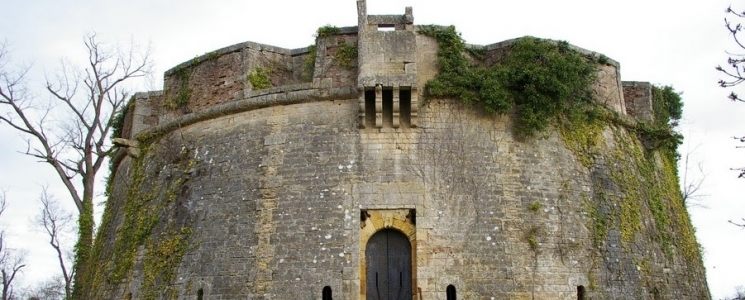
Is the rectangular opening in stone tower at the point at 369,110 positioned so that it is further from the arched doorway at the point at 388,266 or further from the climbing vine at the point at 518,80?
the arched doorway at the point at 388,266

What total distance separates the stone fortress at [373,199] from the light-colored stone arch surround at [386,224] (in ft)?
0.08

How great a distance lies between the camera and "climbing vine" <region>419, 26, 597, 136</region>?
13203 mm

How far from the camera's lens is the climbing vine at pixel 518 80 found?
13.2 metres

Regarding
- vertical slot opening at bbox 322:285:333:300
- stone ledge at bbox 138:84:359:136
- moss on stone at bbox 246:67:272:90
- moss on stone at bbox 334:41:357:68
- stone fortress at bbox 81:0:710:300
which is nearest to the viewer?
vertical slot opening at bbox 322:285:333:300

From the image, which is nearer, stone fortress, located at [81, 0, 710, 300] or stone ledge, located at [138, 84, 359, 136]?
stone fortress, located at [81, 0, 710, 300]

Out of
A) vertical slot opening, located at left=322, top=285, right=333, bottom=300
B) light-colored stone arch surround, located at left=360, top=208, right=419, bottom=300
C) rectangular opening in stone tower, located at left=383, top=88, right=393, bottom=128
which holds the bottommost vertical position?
vertical slot opening, located at left=322, top=285, right=333, bottom=300

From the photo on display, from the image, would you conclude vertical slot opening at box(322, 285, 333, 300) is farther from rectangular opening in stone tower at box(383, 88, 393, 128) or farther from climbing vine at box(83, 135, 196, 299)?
rectangular opening in stone tower at box(383, 88, 393, 128)

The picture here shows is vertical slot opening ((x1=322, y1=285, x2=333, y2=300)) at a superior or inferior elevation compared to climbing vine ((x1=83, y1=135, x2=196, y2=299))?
inferior

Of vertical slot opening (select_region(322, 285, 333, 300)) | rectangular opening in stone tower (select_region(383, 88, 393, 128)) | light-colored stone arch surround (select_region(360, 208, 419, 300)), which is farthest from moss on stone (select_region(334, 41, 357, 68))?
vertical slot opening (select_region(322, 285, 333, 300))

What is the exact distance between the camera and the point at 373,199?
12695 millimetres

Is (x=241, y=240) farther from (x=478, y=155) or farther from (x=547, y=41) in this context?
(x=547, y=41)

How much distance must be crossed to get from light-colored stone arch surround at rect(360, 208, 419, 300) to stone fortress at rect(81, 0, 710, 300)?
0.08 ft

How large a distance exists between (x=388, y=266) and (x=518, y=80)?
4.05m

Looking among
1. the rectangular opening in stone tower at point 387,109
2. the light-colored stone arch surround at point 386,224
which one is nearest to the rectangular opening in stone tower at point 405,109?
the rectangular opening in stone tower at point 387,109
